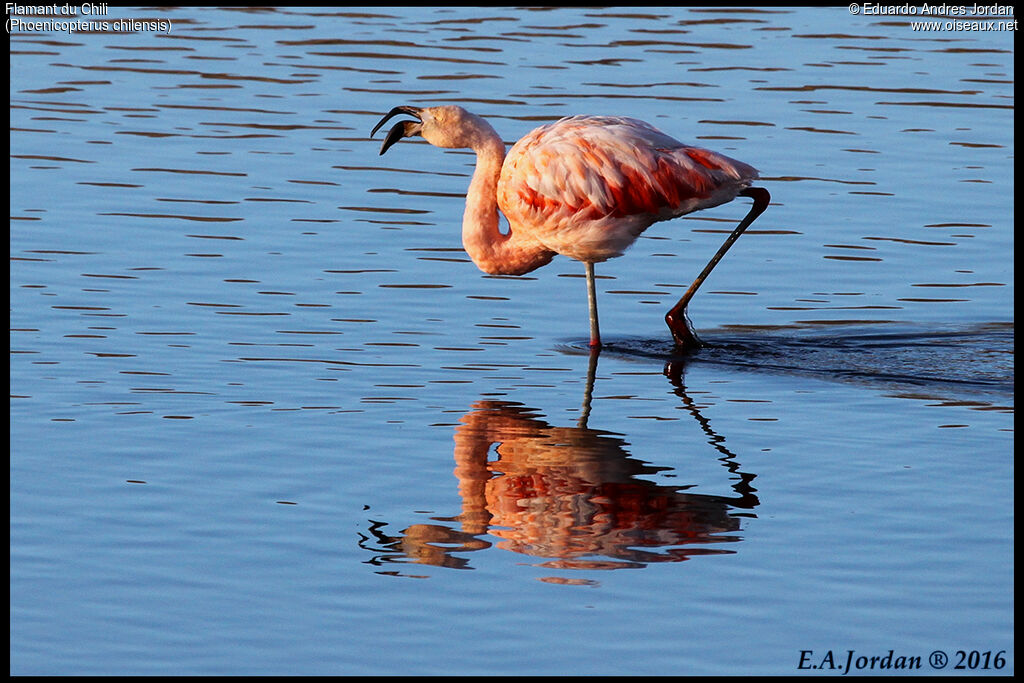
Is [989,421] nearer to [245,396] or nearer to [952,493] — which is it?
[952,493]

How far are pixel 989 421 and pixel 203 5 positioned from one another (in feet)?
48.0

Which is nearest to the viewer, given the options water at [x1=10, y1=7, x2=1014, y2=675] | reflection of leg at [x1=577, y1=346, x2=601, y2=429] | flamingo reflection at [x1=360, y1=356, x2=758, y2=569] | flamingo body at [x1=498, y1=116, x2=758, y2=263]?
water at [x1=10, y1=7, x2=1014, y2=675]

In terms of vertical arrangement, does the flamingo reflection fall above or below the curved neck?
below

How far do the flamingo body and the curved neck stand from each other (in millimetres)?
103

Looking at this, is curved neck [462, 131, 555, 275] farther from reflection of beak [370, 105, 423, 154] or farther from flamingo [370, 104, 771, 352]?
reflection of beak [370, 105, 423, 154]

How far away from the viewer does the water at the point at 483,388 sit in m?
5.83

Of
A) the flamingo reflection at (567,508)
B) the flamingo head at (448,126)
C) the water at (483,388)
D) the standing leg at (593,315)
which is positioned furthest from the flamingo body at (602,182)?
the flamingo reflection at (567,508)

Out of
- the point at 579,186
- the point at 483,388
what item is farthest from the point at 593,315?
the point at 483,388

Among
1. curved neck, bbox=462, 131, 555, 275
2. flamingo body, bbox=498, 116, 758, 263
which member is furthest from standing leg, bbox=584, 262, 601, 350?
curved neck, bbox=462, 131, 555, 275

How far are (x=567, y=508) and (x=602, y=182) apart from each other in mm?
2876

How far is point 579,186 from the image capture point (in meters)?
9.41

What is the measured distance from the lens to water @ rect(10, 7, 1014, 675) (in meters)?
5.83

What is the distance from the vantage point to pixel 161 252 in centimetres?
1146

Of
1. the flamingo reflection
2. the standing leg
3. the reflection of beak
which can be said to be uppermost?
the reflection of beak
